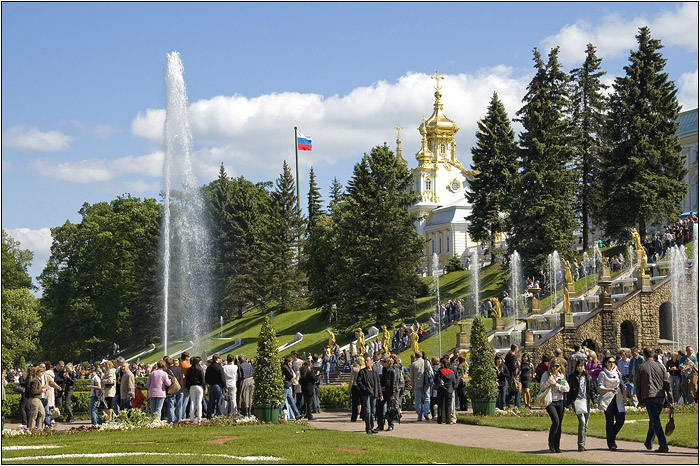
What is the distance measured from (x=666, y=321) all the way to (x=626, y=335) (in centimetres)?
183

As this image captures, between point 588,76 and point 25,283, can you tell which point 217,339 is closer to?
point 25,283

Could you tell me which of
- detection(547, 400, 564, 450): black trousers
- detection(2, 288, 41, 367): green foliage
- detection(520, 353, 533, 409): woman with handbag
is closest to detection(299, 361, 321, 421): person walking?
detection(520, 353, 533, 409): woman with handbag

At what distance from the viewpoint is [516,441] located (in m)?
19.2

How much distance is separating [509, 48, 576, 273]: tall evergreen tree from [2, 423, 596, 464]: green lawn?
3687 cm

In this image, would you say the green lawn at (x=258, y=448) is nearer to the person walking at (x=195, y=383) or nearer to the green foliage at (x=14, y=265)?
the person walking at (x=195, y=383)

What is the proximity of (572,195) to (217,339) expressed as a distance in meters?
26.8

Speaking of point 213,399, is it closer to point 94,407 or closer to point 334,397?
point 94,407

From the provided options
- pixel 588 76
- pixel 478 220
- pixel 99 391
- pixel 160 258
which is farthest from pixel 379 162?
pixel 99 391

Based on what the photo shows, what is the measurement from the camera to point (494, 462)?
50.9 feet

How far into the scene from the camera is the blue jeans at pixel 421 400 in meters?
25.0

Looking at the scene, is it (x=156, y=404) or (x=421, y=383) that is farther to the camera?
(x=421, y=383)

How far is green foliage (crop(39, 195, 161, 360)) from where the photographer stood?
244ft

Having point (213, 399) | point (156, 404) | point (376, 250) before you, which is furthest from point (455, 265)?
point (156, 404)

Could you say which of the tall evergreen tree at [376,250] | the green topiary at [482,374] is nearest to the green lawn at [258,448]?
the green topiary at [482,374]
